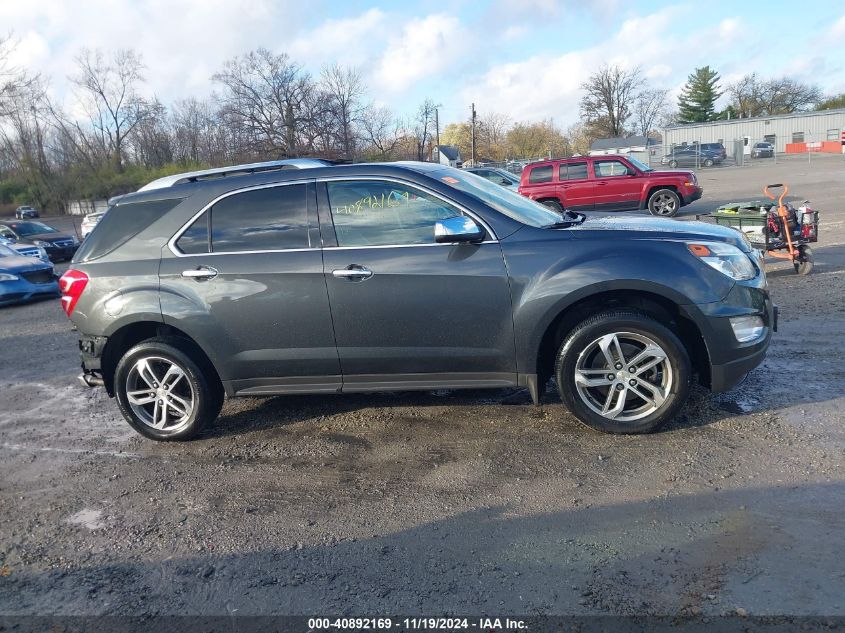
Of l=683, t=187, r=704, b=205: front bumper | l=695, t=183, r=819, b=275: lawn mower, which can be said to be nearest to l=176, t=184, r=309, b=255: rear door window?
l=695, t=183, r=819, b=275: lawn mower

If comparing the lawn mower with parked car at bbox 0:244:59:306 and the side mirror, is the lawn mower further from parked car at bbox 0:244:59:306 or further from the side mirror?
parked car at bbox 0:244:59:306

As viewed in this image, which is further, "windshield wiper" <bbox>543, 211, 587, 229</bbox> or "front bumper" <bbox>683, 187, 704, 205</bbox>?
"front bumper" <bbox>683, 187, 704, 205</bbox>

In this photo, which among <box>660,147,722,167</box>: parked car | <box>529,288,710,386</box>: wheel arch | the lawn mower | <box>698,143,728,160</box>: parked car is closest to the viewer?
<box>529,288,710,386</box>: wheel arch

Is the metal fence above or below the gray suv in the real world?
above

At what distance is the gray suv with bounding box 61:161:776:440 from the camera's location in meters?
4.29

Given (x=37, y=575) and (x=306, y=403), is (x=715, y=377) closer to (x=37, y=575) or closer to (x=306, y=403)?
(x=306, y=403)

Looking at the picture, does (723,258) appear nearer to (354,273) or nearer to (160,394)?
(354,273)

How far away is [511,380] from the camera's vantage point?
446 centimetres

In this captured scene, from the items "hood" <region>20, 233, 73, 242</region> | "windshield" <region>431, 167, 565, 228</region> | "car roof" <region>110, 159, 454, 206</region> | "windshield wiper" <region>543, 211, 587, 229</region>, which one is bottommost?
"windshield wiper" <region>543, 211, 587, 229</region>

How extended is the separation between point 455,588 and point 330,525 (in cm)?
93

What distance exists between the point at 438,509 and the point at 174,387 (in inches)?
91.5

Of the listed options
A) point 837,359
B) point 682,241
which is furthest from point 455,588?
point 837,359

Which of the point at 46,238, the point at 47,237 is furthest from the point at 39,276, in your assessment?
the point at 47,237

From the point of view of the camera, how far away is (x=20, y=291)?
12.6 m
